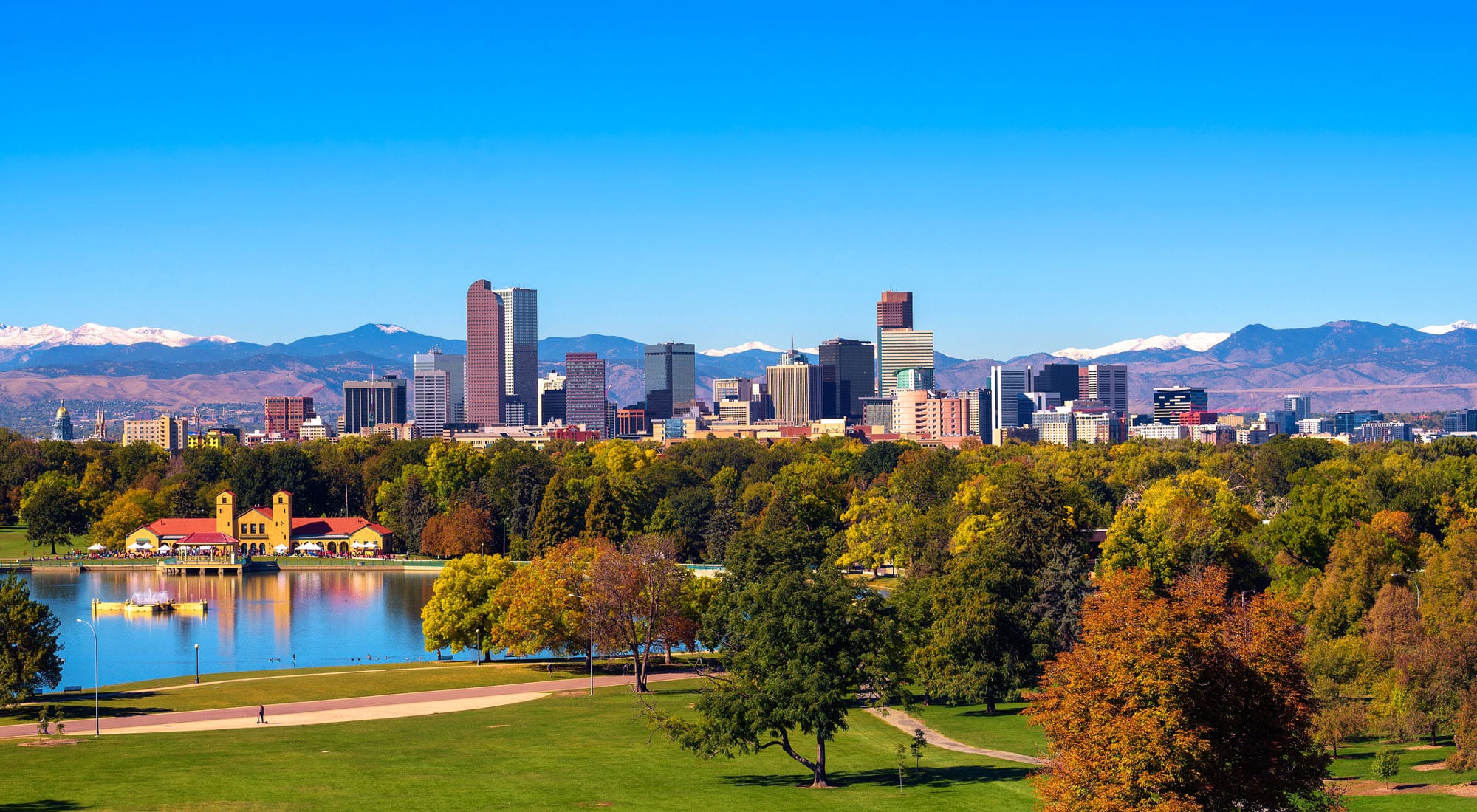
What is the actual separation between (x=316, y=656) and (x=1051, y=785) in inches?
1998

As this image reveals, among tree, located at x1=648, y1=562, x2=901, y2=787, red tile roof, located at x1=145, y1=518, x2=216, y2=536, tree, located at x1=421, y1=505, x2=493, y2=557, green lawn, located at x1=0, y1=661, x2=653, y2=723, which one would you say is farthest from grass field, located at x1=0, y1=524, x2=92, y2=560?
tree, located at x1=648, y1=562, x2=901, y2=787

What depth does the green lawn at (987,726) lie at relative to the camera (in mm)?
46750

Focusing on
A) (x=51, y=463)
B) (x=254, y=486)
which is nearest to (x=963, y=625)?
(x=254, y=486)

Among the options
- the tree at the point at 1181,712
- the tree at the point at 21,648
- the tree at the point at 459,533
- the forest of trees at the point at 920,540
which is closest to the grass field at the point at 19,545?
the forest of trees at the point at 920,540

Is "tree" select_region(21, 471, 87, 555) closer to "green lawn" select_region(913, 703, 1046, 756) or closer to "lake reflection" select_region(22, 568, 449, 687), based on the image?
"lake reflection" select_region(22, 568, 449, 687)

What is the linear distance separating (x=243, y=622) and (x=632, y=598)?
37.5m

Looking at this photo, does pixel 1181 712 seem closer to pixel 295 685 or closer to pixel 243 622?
pixel 295 685

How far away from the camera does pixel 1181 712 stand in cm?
2722

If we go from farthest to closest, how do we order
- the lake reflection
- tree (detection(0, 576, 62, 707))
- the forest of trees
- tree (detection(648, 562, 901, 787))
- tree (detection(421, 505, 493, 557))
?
1. tree (detection(421, 505, 493, 557))
2. the lake reflection
3. tree (detection(0, 576, 62, 707))
4. the forest of trees
5. tree (detection(648, 562, 901, 787))

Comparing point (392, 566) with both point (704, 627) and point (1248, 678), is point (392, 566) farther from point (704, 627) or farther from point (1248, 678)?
point (1248, 678)

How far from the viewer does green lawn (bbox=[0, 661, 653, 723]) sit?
53531 mm

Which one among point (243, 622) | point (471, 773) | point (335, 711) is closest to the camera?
point (471, 773)

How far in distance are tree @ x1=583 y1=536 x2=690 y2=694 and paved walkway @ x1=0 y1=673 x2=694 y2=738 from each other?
2.09 meters

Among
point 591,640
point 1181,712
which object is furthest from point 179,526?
point 1181,712
